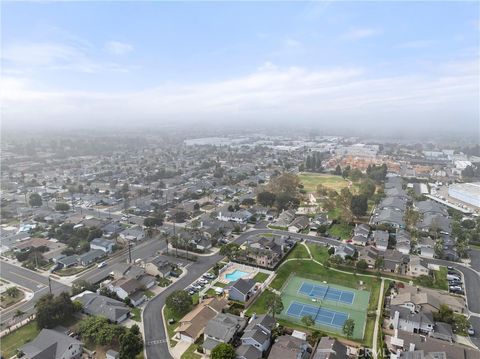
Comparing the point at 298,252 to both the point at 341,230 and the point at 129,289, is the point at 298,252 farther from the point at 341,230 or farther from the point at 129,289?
→ the point at 129,289

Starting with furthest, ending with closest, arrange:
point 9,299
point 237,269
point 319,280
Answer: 1. point 237,269
2. point 319,280
3. point 9,299

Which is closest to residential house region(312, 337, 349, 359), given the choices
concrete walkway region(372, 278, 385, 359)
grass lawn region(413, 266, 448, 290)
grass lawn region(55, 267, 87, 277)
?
concrete walkway region(372, 278, 385, 359)

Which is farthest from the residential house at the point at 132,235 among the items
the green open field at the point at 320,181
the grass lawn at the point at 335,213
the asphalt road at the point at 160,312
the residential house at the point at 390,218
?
the green open field at the point at 320,181

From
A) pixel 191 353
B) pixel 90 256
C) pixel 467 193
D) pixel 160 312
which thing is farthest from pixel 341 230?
pixel 90 256

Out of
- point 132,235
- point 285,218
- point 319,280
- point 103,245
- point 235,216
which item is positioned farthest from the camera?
point 235,216

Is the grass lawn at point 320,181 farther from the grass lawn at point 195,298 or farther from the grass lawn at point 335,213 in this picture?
the grass lawn at point 195,298

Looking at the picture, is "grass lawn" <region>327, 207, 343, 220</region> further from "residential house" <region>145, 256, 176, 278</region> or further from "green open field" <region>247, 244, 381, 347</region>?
"residential house" <region>145, 256, 176, 278</region>

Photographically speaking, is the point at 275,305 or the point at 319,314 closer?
the point at 275,305

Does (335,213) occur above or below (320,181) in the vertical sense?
above

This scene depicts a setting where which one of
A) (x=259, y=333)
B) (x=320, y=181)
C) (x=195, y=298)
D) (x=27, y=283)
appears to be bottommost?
(x=27, y=283)
